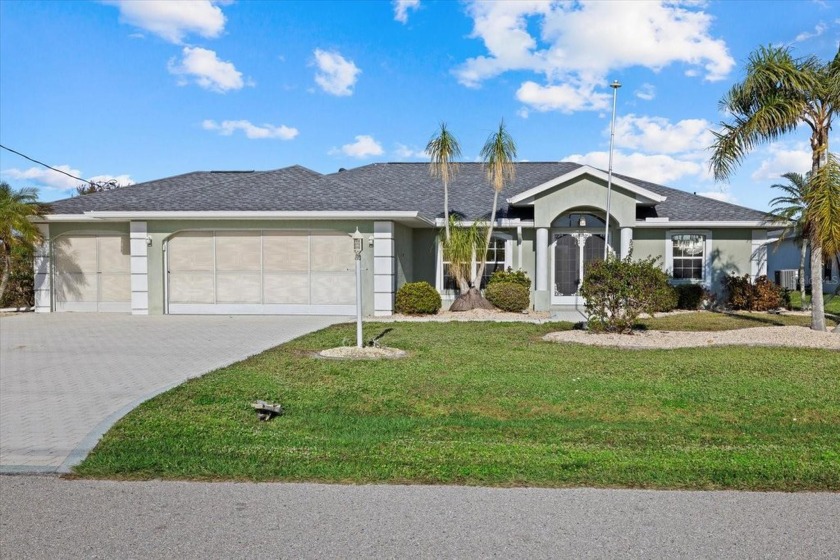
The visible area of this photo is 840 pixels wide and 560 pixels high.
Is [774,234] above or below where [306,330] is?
above

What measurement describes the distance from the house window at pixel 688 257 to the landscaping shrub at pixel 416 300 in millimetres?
8003

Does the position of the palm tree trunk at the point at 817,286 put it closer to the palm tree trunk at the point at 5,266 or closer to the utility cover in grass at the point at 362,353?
the utility cover in grass at the point at 362,353

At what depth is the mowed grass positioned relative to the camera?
5.43m

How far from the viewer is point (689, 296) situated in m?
20.6

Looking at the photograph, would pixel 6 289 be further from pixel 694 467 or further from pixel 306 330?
pixel 694 467

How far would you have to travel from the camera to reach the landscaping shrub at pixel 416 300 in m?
18.7

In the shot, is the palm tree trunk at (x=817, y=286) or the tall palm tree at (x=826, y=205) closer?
the tall palm tree at (x=826, y=205)

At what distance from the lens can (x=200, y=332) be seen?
15.1m

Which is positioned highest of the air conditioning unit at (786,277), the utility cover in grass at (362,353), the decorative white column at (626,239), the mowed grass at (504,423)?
the decorative white column at (626,239)

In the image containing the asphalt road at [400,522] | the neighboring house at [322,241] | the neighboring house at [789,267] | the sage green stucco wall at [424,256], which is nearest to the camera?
the asphalt road at [400,522]

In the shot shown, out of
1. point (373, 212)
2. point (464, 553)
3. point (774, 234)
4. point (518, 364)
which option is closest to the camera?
point (464, 553)

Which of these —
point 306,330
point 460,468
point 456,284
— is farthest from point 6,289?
point 460,468

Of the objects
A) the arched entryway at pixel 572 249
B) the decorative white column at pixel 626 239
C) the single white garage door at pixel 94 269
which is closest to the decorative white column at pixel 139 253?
the single white garage door at pixel 94 269

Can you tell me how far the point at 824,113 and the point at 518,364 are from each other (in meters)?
8.79
